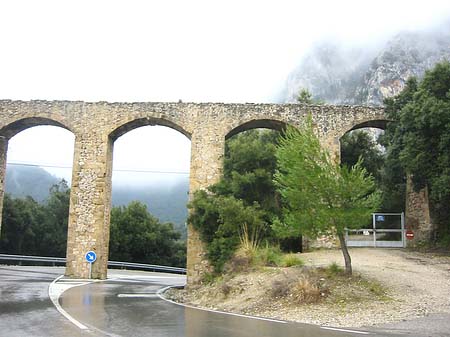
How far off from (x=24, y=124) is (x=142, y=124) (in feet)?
17.1

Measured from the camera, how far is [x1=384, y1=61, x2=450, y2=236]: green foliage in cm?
1594

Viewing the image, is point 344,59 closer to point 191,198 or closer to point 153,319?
point 191,198

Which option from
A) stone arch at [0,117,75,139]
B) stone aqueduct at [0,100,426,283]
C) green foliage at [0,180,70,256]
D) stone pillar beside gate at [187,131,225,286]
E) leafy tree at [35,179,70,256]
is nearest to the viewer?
stone pillar beside gate at [187,131,225,286]

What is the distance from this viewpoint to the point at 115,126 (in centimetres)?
2042

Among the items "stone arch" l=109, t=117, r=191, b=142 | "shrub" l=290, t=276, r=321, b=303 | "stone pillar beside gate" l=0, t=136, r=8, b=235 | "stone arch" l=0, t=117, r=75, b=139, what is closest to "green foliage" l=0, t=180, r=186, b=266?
"stone pillar beside gate" l=0, t=136, r=8, b=235

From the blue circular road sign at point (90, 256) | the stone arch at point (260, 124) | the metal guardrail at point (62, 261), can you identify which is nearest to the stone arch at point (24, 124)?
the blue circular road sign at point (90, 256)

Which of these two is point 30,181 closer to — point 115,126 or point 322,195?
point 115,126

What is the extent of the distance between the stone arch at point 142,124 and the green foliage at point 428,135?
8.54 metres

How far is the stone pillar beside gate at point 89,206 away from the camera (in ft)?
65.3

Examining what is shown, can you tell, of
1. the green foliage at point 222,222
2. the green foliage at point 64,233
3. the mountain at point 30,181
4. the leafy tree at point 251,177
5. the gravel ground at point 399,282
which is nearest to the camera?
the gravel ground at point 399,282

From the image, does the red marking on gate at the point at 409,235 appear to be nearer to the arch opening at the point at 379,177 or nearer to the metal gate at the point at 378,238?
the metal gate at the point at 378,238

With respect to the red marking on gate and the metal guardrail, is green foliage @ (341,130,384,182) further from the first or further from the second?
the metal guardrail

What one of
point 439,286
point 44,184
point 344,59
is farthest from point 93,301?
point 44,184

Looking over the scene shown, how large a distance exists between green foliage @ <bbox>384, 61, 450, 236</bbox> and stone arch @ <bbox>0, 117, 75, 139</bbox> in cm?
1334
